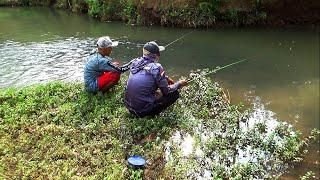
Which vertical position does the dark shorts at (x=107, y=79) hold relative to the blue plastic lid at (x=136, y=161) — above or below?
above

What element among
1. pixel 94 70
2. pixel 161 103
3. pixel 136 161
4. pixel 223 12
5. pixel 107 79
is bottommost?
pixel 136 161

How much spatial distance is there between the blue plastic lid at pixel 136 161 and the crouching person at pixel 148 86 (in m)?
1.70

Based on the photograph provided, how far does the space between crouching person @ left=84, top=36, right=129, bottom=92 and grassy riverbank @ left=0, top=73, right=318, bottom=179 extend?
28cm

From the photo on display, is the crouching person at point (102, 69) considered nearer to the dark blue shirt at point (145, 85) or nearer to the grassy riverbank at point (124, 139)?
the grassy riverbank at point (124, 139)

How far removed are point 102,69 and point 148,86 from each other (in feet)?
4.80

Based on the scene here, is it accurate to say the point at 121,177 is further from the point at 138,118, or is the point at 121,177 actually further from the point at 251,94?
the point at 251,94

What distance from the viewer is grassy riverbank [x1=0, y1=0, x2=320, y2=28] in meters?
20.5

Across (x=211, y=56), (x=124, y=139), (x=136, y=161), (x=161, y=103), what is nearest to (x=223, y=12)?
(x=211, y=56)

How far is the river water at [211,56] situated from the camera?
11.7 metres

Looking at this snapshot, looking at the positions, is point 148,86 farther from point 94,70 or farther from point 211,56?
point 211,56

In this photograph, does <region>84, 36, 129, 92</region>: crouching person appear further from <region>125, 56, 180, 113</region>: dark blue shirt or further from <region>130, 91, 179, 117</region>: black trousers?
<region>130, 91, 179, 117</region>: black trousers

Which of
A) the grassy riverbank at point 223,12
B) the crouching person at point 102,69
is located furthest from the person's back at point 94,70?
the grassy riverbank at point 223,12

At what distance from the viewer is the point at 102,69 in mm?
9844

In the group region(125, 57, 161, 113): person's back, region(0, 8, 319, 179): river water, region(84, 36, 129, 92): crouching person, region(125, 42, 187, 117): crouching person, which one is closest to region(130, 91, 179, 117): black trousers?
region(125, 42, 187, 117): crouching person
